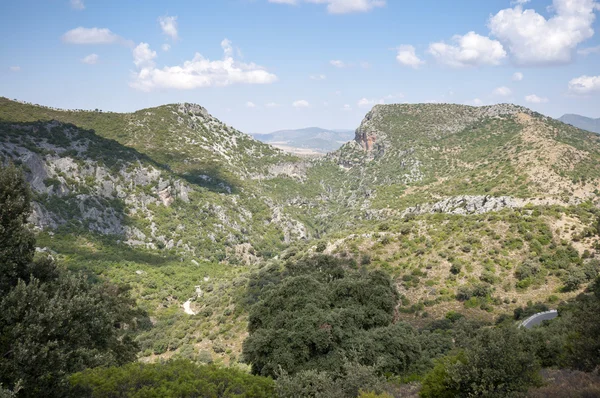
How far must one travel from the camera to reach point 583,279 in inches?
1348

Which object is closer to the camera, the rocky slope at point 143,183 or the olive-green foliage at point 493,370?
the olive-green foliage at point 493,370

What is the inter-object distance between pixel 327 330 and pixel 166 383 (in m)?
9.31

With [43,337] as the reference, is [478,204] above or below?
above

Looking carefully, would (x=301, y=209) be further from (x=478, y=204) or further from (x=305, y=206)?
(x=478, y=204)

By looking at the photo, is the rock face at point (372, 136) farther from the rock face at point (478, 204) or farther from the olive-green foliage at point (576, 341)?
the olive-green foliage at point (576, 341)

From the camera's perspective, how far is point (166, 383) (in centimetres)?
1497

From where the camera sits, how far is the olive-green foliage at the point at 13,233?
626 inches

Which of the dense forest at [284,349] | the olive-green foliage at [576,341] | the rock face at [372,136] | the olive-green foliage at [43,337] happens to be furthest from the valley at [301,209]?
the olive-green foliage at [43,337]

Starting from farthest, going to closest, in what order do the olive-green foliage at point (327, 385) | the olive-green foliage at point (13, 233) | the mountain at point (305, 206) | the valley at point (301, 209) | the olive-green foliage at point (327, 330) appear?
the mountain at point (305, 206) → the valley at point (301, 209) → the olive-green foliage at point (327, 330) → the olive-green foliage at point (13, 233) → the olive-green foliage at point (327, 385)

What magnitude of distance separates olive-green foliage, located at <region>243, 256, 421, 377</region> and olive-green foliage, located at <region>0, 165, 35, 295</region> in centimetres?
1274

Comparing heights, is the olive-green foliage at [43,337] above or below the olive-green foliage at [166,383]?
above

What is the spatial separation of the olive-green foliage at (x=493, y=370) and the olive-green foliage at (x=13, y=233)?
65.6 feet

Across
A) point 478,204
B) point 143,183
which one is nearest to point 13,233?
point 478,204

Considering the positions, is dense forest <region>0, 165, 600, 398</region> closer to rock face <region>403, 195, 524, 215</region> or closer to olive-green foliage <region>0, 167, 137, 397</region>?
olive-green foliage <region>0, 167, 137, 397</region>
